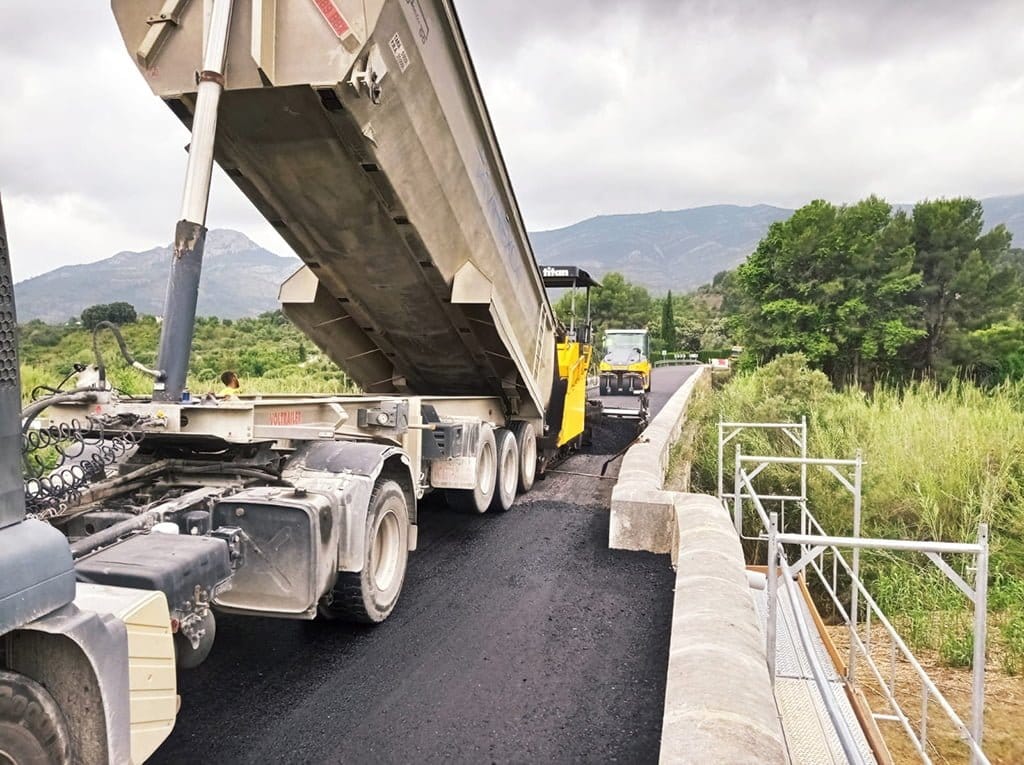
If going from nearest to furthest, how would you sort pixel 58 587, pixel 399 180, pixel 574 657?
pixel 58 587
pixel 574 657
pixel 399 180

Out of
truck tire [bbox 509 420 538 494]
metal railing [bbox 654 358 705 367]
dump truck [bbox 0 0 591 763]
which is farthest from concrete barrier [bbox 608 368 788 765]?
metal railing [bbox 654 358 705 367]

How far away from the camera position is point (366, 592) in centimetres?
410

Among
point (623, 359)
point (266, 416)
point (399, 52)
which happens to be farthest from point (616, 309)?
point (266, 416)

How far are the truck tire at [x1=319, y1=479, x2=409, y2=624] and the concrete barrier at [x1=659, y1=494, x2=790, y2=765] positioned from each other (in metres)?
1.90

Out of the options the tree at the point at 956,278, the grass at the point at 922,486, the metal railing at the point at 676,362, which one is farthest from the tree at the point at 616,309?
the grass at the point at 922,486

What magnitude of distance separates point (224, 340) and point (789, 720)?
3121 centimetres

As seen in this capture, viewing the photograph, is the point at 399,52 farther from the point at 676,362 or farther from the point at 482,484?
the point at 676,362

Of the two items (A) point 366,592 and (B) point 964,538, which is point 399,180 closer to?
(A) point 366,592

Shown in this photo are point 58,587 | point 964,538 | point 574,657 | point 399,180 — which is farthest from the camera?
point 964,538

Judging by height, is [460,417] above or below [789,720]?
above

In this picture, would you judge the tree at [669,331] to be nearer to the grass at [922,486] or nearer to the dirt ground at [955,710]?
the grass at [922,486]

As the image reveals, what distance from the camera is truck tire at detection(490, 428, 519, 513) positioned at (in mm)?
7414

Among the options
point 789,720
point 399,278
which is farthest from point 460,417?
point 789,720

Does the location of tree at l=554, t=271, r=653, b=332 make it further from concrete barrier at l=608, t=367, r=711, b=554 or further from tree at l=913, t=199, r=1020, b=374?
concrete barrier at l=608, t=367, r=711, b=554
